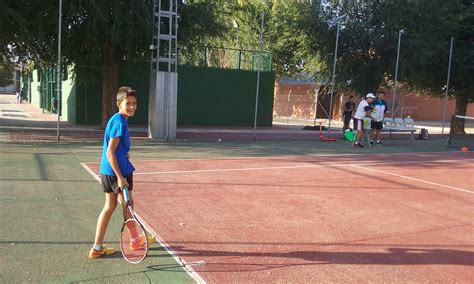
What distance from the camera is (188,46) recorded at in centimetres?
1862

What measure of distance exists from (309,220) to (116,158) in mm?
3085

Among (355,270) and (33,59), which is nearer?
(355,270)

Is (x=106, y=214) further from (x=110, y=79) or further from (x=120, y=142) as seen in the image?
(x=110, y=79)

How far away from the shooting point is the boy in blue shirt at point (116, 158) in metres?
4.46

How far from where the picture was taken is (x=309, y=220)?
646cm

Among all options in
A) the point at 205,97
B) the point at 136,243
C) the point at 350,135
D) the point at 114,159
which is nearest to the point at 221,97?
the point at 205,97

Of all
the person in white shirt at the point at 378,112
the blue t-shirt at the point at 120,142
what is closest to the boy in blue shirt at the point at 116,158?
the blue t-shirt at the point at 120,142

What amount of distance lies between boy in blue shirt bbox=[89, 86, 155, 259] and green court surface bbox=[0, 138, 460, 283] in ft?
1.31

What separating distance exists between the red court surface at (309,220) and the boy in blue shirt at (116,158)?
0.86 m

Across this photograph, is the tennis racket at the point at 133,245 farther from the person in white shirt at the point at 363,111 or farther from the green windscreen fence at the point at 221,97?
the green windscreen fence at the point at 221,97

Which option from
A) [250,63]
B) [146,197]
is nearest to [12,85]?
[250,63]

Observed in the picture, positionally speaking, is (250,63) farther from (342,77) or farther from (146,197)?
(146,197)

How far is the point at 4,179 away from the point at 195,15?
10.9 metres

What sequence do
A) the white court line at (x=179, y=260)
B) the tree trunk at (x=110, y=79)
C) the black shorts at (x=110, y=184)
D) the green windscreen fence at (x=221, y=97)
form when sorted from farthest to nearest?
1. the green windscreen fence at (x=221, y=97)
2. the tree trunk at (x=110, y=79)
3. the black shorts at (x=110, y=184)
4. the white court line at (x=179, y=260)
